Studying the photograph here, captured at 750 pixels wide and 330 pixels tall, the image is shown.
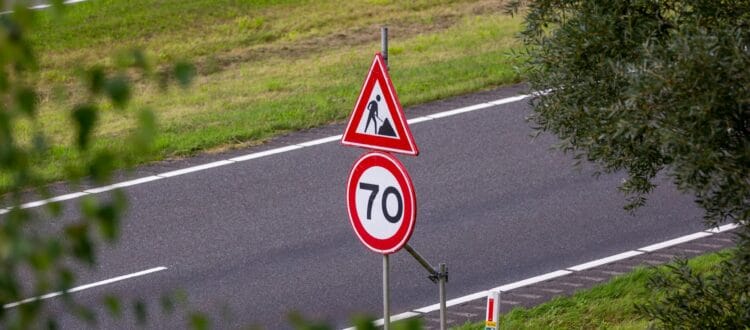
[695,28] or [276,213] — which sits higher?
[695,28]

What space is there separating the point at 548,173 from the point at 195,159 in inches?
138

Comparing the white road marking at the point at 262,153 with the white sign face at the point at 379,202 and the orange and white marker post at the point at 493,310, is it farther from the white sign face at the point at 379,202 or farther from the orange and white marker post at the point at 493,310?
the orange and white marker post at the point at 493,310

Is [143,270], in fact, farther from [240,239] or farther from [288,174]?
[288,174]

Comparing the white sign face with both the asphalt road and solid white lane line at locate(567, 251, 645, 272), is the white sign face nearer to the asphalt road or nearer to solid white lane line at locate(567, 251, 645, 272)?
the asphalt road

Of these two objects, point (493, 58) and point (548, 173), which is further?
point (493, 58)

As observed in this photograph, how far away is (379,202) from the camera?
7406mm

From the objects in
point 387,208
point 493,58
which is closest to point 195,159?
point 493,58

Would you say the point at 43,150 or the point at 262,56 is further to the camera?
the point at 262,56

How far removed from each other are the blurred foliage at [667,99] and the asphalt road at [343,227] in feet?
10.8

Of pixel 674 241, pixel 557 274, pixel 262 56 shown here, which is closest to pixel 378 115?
pixel 557 274

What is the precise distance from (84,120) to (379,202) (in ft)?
16.5

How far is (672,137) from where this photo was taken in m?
5.32

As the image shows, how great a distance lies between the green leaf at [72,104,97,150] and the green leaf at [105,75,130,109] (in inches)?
1.6

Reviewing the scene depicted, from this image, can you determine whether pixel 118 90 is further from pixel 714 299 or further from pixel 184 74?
pixel 714 299
